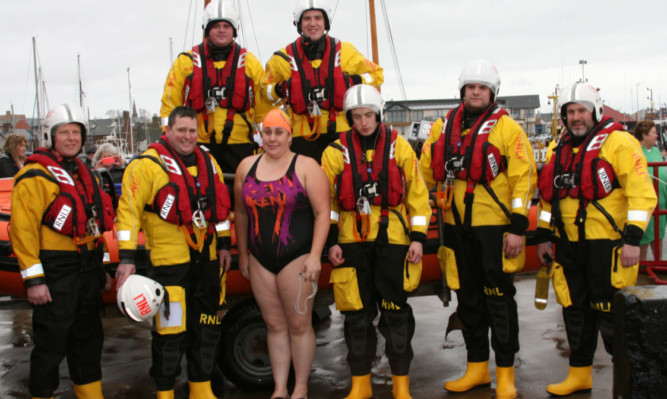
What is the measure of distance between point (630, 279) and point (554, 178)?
0.84 meters

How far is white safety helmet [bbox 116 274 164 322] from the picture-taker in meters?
3.73

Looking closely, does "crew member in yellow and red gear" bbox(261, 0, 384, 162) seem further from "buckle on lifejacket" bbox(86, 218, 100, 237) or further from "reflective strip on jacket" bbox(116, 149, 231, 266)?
"buckle on lifejacket" bbox(86, 218, 100, 237)

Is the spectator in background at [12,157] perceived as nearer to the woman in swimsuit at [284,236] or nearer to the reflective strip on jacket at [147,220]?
the reflective strip on jacket at [147,220]

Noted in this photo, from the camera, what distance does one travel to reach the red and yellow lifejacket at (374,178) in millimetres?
4207

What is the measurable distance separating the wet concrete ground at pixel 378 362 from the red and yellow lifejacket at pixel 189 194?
1.28 m

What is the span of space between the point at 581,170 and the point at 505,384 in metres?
1.59

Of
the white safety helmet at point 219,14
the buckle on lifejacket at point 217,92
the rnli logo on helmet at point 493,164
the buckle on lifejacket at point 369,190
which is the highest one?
the white safety helmet at point 219,14

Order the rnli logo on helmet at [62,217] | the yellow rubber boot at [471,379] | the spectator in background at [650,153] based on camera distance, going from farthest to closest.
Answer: the spectator in background at [650,153]
the yellow rubber boot at [471,379]
the rnli logo on helmet at [62,217]

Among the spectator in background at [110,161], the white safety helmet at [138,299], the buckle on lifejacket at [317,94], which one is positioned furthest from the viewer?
the spectator in background at [110,161]

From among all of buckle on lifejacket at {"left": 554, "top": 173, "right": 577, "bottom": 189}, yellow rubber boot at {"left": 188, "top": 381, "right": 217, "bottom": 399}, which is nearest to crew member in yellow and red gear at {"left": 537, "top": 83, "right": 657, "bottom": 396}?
buckle on lifejacket at {"left": 554, "top": 173, "right": 577, "bottom": 189}

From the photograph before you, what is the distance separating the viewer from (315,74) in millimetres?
4996

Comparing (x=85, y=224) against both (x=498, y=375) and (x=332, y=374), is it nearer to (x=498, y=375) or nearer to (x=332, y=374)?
(x=332, y=374)

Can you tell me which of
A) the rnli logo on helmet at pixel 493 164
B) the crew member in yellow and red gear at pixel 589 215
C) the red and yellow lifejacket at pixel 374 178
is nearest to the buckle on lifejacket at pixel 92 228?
the red and yellow lifejacket at pixel 374 178

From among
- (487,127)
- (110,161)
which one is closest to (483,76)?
(487,127)
